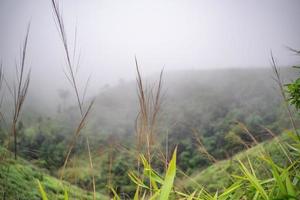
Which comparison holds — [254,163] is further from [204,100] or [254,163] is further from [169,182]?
[204,100]

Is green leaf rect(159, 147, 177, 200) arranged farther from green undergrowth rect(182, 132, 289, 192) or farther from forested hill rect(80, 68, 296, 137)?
forested hill rect(80, 68, 296, 137)

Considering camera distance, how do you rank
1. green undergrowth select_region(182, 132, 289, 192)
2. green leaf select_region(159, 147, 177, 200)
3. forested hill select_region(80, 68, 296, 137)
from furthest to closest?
forested hill select_region(80, 68, 296, 137), green undergrowth select_region(182, 132, 289, 192), green leaf select_region(159, 147, 177, 200)

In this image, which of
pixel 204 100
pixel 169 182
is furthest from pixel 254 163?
pixel 204 100

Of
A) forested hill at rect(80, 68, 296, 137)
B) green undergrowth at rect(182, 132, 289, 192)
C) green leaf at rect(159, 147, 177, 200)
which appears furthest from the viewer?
forested hill at rect(80, 68, 296, 137)

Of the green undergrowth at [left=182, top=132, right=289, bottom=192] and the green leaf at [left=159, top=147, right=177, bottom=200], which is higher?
the green leaf at [left=159, top=147, right=177, bottom=200]

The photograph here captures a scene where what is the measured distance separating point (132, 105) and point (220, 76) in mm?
35203

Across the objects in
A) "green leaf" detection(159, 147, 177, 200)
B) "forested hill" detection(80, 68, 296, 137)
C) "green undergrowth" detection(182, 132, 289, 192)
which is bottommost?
"forested hill" detection(80, 68, 296, 137)


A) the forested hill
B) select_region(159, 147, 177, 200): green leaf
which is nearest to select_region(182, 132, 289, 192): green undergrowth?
select_region(159, 147, 177, 200): green leaf

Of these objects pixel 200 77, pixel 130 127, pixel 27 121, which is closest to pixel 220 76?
pixel 200 77

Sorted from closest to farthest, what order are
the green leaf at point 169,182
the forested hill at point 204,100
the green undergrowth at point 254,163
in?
the green leaf at point 169,182 → the green undergrowth at point 254,163 → the forested hill at point 204,100

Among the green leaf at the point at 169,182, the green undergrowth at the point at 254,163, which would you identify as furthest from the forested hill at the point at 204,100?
the green leaf at the point at 169,182

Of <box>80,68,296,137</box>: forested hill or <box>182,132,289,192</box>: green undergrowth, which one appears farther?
<box>80,68,296,137</box>: forested hill

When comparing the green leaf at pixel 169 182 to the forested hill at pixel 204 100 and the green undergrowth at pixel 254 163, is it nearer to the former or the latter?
the green undergrowth at pixel 254 163

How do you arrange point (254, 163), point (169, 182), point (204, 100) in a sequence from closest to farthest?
point (169, 182) → point (254, 163) → point (204, 100)
